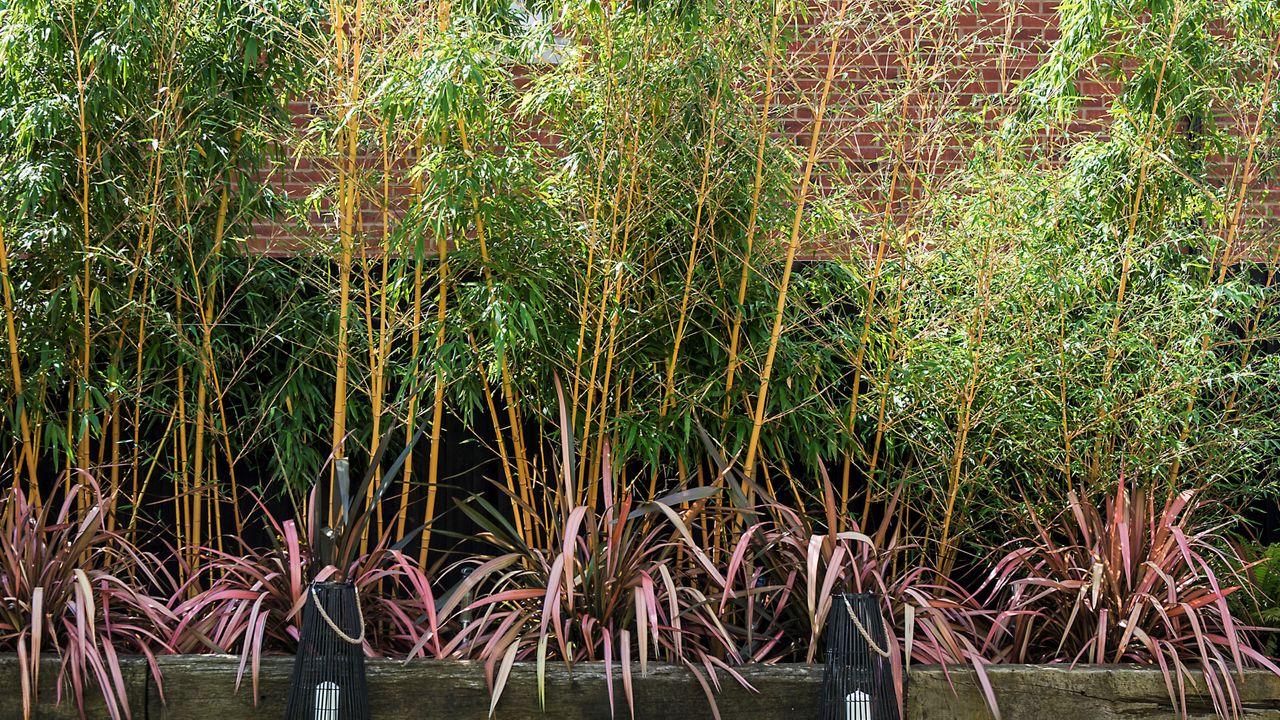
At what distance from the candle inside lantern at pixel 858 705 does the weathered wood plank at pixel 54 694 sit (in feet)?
5.37

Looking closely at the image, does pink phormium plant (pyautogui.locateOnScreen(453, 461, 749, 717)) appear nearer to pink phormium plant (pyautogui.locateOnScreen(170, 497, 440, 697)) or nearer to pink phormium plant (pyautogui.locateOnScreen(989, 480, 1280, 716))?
pink phormium plant (pyautogui.locateOnScreen(170, 497, 440, 697))

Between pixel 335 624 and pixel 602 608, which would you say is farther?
pixel 602 608

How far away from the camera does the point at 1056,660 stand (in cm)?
294

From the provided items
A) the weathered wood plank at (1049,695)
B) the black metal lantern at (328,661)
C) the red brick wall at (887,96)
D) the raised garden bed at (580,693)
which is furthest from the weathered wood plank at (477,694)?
the red brick wall at (887,96)

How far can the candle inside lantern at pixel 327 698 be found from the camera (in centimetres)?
256

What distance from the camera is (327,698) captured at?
8.40 ft

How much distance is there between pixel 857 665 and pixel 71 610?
189cm


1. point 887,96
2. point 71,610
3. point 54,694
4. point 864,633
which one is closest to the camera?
point 864,633

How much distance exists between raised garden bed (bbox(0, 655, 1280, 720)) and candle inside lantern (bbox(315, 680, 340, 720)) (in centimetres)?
14

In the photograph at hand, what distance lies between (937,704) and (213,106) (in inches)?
99.8

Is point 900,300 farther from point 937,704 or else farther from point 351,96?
point 351,96

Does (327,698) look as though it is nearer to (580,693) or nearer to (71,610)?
(580,693)

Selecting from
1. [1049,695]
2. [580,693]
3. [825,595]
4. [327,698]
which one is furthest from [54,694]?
[1049,695]

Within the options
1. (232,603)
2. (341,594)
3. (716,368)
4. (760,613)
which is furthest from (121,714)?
(716,368)
